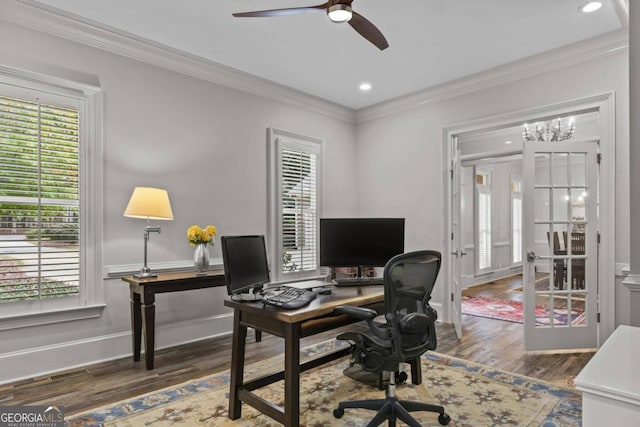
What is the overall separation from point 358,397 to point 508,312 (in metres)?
3.54

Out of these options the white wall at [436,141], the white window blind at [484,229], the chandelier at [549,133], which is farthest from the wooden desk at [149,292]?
the white window blind at [484,229]

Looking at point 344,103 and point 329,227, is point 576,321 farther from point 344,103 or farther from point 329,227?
point 344,103

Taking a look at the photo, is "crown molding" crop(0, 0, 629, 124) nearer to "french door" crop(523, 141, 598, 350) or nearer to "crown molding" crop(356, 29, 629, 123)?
"crown molding" crop(356, 29, 629, 123)

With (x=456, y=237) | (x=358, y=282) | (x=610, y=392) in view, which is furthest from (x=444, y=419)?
(x=456, y=237)

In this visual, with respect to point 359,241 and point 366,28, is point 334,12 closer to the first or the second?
point 366,28

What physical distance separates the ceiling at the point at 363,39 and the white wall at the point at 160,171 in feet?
1.21

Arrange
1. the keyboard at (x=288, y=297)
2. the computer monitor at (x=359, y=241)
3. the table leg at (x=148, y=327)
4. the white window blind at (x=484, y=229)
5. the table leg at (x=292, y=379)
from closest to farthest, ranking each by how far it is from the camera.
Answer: the table leg at (x=292, y=379), the keyboard at (x=288, y=297), the table leg at (x=148, y=327), the computer monitor at (x=359, y=241), the white window blind at (x=484, y=229)

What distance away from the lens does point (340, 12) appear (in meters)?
2.42

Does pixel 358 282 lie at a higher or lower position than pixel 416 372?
higher

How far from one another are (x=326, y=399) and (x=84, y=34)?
3518mm

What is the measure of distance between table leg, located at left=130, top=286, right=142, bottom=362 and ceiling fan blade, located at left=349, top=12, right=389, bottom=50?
2.80 meters

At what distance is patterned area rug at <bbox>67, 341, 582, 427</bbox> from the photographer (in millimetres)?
2438

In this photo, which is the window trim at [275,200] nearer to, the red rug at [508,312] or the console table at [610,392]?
the red rug at [508,312]

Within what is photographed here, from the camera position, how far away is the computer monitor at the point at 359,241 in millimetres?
3365
